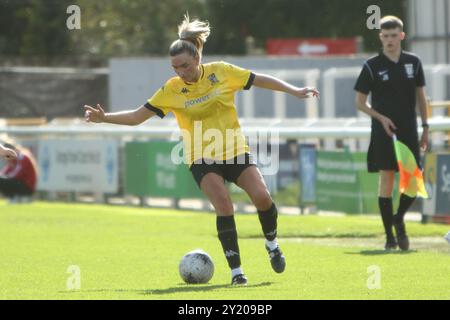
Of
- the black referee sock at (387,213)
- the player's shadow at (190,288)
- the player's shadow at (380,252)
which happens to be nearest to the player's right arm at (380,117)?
the black referee sock at (387,213)

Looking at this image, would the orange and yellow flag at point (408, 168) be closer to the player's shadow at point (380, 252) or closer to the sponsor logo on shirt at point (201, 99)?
the player's shadow at point (380, 252)

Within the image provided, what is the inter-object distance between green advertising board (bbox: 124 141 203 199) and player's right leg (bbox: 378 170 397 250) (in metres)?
9.23

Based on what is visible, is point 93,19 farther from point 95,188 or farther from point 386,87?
point 386,87

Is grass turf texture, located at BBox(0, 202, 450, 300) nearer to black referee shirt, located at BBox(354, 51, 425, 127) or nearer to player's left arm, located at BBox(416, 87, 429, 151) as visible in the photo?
player's left arm, located at BBox(416, 87, 429, 151)

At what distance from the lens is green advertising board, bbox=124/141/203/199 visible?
75.7 ft

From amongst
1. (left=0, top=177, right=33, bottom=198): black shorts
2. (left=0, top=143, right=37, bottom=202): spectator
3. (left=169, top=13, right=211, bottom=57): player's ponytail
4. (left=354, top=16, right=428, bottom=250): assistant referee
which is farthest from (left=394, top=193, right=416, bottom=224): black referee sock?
(left=0, top=177, right=33, bottom=198): black shorts

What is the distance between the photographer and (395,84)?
43.5 feet

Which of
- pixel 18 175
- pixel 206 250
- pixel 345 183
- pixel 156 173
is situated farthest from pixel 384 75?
pixel 156 173

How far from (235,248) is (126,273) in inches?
56.3

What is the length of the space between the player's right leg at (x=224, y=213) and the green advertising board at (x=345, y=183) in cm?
872

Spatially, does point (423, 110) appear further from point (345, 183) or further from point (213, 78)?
point (345, 183)

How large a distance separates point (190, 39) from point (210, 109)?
1.89 feet

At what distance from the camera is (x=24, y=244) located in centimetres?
1504
